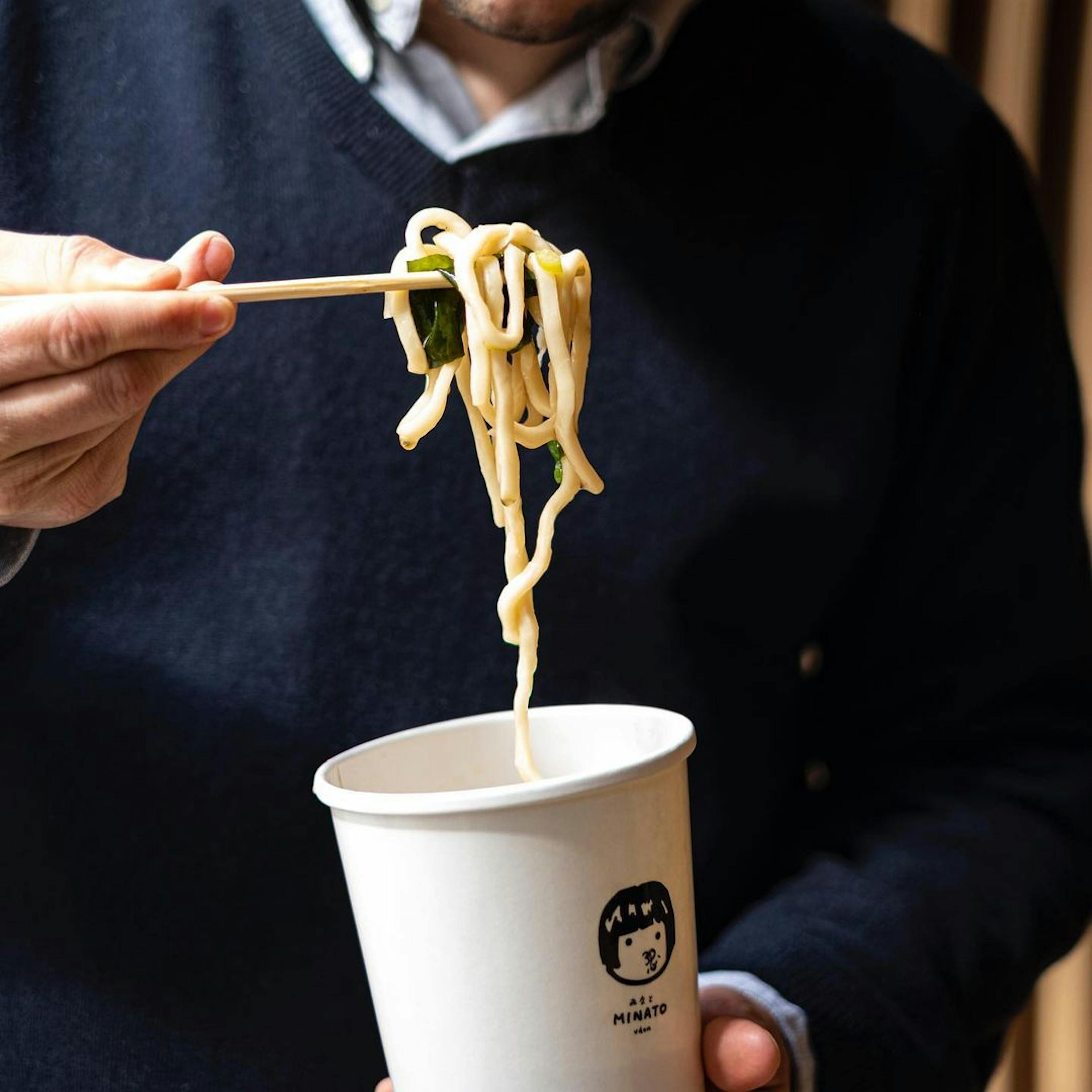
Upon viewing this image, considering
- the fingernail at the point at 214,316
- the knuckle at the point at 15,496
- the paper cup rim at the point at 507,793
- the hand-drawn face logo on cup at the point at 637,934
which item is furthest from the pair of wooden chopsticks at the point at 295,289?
the hand-drawn face logo on cup at the point at 637,934

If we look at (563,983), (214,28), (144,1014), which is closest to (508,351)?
(563,983)

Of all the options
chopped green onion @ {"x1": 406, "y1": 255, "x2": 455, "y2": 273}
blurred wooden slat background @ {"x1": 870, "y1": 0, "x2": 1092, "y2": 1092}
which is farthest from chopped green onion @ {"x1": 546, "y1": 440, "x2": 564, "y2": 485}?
blurred wooden slat background @ {"x1": 870, "y1": 0, "x2": 1092, "y2": 1092}

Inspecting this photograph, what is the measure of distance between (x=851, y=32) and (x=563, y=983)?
112 centimetres

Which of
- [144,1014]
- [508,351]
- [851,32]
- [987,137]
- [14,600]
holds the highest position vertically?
[851,32]

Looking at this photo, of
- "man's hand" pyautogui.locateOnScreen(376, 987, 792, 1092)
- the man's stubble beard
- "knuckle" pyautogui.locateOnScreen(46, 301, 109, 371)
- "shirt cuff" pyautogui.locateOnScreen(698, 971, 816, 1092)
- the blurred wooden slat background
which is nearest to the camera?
"knuckle" pyautogui.locateOnScreen(46, 301, 109, 371)

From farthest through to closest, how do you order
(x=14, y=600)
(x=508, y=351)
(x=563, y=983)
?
(x=14, y=600) < (x=508, y=351) < (x=563, y=983)

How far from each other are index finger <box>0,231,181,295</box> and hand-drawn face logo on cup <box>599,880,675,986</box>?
41 cm

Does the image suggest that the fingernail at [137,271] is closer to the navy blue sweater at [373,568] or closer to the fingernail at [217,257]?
the fingernail at [217,257]

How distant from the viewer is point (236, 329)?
3.76 ft

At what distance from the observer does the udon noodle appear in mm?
845

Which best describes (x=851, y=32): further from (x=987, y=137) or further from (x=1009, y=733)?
(x=1009, y=733)

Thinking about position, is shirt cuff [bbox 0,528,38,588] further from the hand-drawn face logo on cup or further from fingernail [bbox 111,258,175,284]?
the hand-drawn face logo on cup

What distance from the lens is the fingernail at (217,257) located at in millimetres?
740

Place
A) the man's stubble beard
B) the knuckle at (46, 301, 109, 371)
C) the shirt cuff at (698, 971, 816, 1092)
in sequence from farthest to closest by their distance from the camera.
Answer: the man's stubble beard → the shirt cuff at (698, 971, 816, 1092) → the knuckle at (46, 301, 109, 371)
